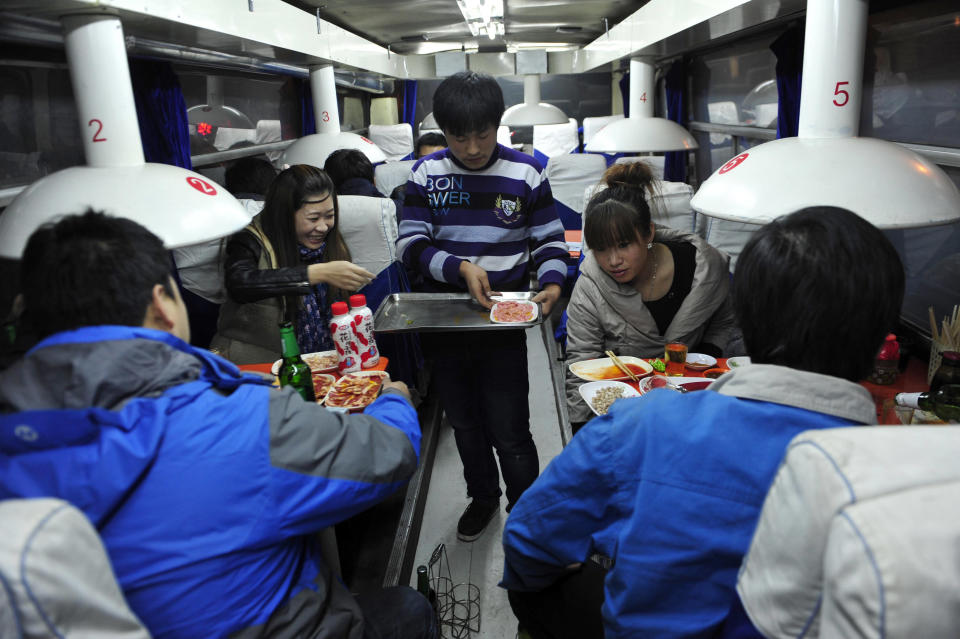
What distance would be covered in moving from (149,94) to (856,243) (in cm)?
333

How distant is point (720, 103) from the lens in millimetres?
5730

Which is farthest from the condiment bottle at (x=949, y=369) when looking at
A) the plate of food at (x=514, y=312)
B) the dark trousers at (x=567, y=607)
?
the plate of food at (x=514, y=312)

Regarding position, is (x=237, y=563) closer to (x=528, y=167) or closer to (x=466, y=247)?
(x=466, y=247)

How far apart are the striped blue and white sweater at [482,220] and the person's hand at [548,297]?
5 cm

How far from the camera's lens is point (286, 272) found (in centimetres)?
252

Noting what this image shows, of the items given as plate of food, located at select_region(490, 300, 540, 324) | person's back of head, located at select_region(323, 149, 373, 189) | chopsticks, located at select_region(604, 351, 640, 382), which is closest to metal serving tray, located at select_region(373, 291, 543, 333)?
plate of food, located at select_region(490, 300, 540, 324)

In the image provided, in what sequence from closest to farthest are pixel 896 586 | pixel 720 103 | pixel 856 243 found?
1. pixel 896 586
2. pixel 856 243
3. pixel 720 103

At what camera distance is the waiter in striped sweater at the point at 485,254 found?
2551mm

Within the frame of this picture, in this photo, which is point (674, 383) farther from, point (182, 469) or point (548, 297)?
point (182, 469)

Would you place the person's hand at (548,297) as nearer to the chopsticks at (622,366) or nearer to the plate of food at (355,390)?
the chopsticks at (622,366)

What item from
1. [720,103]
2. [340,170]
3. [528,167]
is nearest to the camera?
[528,167]

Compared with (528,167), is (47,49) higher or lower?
higher

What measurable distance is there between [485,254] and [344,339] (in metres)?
0.73

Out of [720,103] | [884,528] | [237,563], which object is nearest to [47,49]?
[237,563]
